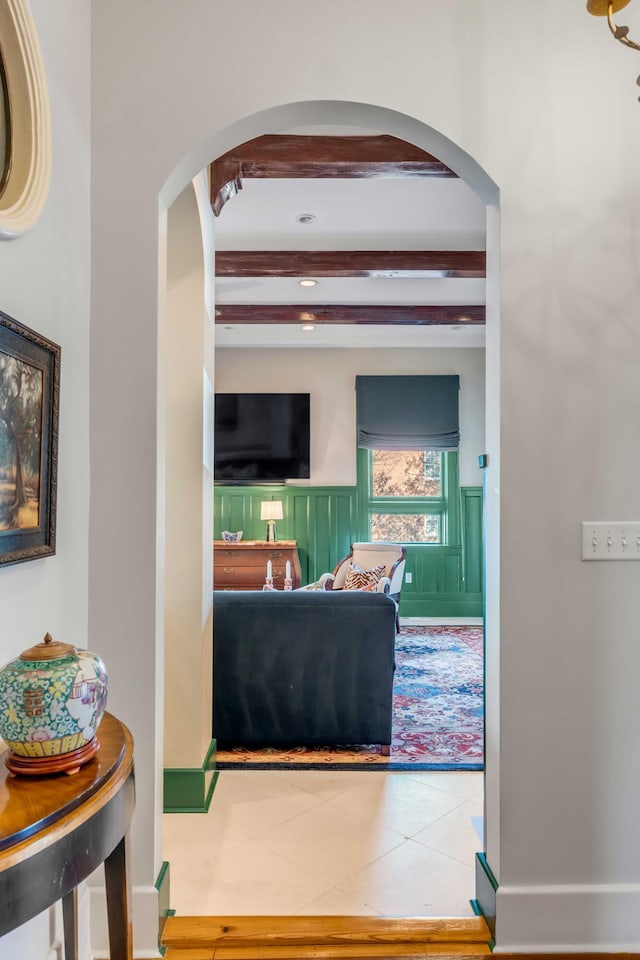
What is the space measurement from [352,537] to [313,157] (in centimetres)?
439

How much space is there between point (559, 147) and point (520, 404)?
2.46ft

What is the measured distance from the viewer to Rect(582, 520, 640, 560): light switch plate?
6.04 feet

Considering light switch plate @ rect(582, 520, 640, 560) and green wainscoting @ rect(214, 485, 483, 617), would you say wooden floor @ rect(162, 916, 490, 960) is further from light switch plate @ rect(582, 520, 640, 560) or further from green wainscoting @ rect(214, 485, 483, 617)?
green wainscoting @ rect(214, 485, 483, 617)

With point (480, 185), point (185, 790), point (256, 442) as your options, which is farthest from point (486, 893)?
point (256, 442)

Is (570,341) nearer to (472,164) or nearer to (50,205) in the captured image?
(472,164)

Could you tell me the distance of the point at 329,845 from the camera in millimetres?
2363

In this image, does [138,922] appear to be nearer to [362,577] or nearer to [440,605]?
[362,577]

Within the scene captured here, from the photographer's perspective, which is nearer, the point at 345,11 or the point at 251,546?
the point at 345,11

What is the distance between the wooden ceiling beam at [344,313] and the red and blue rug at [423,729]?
2950 millimetres

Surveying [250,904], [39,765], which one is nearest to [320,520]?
[250,904]

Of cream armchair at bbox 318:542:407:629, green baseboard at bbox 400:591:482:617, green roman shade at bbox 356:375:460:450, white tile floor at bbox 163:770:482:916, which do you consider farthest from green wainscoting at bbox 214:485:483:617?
white tile floor at bbox 163:770:482:916

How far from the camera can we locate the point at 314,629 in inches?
126

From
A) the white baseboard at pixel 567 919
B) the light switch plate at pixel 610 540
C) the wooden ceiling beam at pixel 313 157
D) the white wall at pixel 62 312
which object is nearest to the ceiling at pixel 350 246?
the wooden ceiling beam at pixel 313 157

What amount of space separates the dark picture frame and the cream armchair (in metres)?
4.39
